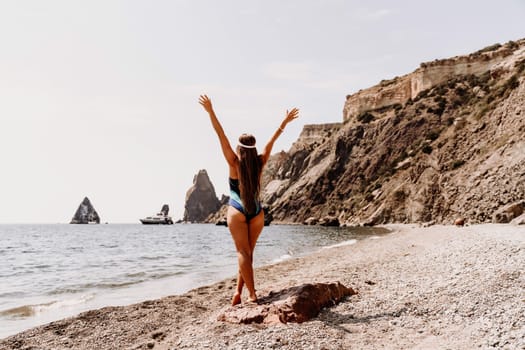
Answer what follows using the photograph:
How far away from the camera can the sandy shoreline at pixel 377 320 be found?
4.85 metres

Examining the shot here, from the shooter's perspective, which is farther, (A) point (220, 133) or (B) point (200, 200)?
(B) point (200, 200)

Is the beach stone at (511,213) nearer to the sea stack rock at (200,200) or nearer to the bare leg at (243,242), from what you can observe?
the bare leg at (243,242)

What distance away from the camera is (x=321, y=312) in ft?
19.7

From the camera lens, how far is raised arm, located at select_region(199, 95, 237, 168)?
6.28m

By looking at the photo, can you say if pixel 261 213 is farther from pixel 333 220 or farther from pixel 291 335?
pixel 333 220

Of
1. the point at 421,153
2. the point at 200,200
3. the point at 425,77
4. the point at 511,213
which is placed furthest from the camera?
the point at 200,200

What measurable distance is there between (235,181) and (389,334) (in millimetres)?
3063

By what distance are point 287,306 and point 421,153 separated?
58.0 meters

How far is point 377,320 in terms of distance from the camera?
18.5 feet

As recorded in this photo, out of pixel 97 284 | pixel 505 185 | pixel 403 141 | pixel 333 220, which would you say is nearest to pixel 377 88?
pixel 403 141

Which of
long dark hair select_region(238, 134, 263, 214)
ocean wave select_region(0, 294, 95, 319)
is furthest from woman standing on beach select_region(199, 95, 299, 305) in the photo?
ocean wave select_region(0, 294, 95, 319)

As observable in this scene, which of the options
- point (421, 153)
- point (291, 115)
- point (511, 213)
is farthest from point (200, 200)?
point (291, 115)

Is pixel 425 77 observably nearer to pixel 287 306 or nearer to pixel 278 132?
pixel 278 132

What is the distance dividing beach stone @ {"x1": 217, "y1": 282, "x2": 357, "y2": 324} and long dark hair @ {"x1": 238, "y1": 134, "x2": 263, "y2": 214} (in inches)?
54.1
